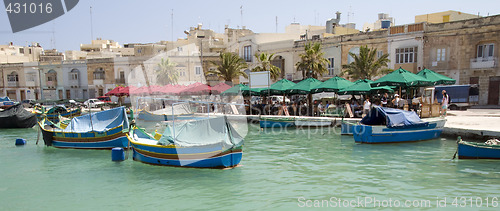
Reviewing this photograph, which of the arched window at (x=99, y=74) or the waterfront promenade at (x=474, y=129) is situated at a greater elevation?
the arched window at (x=99, y=74)

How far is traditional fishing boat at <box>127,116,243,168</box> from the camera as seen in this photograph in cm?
1281

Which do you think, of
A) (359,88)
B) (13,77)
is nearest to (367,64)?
(359,88)

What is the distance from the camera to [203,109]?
32312 millimetres

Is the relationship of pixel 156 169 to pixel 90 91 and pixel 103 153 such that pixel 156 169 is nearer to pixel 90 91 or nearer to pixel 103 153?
pixel 103 153

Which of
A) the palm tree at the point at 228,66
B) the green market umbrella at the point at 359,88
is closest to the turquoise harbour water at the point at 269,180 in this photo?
the green market umbrella at the point at 359,88

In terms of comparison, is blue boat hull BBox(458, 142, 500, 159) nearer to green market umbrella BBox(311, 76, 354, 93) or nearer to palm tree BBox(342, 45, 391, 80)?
green market umbrella BBox(311, 76, 354, 93)

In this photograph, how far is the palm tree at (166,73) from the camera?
158ft

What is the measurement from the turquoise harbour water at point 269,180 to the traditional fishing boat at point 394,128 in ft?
1.42

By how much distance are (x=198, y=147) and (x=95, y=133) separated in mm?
9068

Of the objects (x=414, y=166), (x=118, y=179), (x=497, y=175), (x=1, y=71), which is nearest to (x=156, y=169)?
(x=118, y=179)

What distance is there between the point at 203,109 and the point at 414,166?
72.4 ft

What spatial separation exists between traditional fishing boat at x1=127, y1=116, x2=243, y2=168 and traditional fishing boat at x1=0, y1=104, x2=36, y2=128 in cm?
2291

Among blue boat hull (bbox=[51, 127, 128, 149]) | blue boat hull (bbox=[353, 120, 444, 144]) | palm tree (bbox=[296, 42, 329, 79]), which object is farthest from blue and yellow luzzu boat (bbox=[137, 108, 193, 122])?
blue boat hull (bbox=[353, 120, 444, 144])

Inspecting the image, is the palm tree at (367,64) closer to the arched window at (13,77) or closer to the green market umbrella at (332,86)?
the green market umbrella at (332,86)
